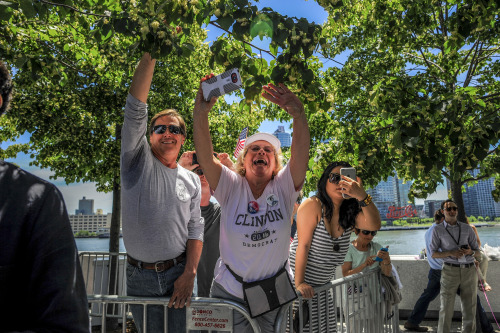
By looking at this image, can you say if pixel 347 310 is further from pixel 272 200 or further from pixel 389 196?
pixel 389 196

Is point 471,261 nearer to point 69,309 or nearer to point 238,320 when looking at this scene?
point 238,320

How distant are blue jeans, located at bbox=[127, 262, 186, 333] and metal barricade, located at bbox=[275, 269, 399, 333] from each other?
2.30 ft

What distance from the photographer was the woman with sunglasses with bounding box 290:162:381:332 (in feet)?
9.84

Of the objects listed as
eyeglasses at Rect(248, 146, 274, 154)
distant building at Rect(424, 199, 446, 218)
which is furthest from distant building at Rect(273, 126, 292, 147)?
distant building at Rect(424, 199, 446, 218)

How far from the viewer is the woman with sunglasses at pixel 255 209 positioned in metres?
2.47

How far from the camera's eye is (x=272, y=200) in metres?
2.62

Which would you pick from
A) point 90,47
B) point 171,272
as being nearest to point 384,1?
point 90,47

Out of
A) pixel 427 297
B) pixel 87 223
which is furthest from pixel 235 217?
pixel 87 223

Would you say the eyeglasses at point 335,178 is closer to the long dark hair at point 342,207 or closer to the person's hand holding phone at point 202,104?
the long dark hair at point 342,207

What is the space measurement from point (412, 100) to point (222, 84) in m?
3.17

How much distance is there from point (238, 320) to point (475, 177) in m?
8.39

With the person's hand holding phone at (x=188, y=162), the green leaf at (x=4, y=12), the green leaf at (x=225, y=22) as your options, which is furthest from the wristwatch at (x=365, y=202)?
the green leaf at (x=4, y=12)

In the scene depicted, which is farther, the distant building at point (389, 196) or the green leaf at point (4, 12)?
the distant building at point (389, 196)

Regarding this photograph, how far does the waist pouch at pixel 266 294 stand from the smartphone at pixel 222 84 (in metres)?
1.26
